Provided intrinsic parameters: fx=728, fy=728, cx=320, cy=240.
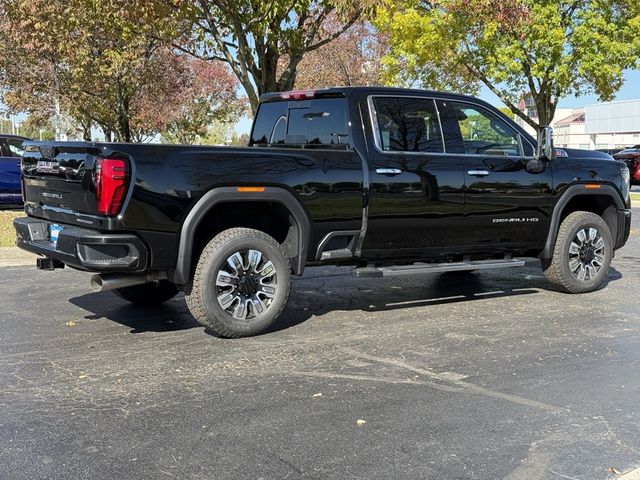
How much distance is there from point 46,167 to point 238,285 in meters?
1.83

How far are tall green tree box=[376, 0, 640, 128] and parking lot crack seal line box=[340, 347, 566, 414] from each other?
50.2 feet

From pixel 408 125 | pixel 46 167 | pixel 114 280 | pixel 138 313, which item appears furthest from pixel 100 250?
pixel 408 125

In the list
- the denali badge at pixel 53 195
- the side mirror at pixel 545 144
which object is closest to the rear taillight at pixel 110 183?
the denali badge at pixel 53 195

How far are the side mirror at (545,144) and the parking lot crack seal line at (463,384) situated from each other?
317 centimetres

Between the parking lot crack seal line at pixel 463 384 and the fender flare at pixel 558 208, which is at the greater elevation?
the fender flare at pixel 558 208

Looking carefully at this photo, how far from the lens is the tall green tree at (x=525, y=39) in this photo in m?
20.2

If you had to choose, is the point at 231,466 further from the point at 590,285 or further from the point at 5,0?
the point at 5,0

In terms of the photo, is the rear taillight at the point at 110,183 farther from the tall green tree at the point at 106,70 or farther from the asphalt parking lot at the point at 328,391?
the tall green tree at the point at 106,70

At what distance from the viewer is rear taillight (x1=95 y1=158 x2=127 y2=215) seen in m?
5.17

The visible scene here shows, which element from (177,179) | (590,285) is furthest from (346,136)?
(590,285)

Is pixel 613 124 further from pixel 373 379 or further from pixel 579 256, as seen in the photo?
pixel 373 379

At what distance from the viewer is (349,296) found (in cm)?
773

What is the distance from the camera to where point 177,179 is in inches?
213

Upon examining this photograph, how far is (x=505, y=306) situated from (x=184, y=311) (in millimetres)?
3154
